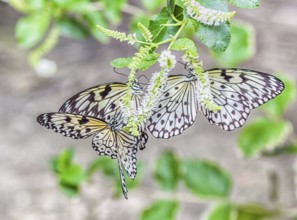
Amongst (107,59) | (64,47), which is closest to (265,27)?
(107,59)

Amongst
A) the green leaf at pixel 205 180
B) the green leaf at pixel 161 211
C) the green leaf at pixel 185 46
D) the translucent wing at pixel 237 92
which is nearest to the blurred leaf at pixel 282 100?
the green leaf at pixel 205 180

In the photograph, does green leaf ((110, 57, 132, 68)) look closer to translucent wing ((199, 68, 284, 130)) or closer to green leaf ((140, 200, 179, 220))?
translucent wing ((199, 68, 284, 130))

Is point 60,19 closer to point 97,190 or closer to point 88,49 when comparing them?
point 97,190

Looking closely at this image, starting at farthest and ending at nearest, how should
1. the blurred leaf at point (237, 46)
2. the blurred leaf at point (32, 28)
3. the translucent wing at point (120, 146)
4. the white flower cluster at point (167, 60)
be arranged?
the blurred leaf at point (237, 46) → the blurred leaf at point (32, 28) → the translucent wing at point (120, 146) → the white flower cluster at point (167, 60)

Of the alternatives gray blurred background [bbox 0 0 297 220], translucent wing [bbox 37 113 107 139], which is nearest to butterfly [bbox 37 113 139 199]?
translucent wing [bbox 37 113 107 139]

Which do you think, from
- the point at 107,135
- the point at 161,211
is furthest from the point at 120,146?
the point at 161,211

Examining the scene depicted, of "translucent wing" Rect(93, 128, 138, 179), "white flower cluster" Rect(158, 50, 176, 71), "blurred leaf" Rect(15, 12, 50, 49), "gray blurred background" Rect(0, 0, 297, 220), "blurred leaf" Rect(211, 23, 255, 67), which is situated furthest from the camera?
"gray blurred background" Rect(0, 0, 297, 220)

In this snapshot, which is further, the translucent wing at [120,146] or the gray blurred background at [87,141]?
the gray blurred background at [87,141]

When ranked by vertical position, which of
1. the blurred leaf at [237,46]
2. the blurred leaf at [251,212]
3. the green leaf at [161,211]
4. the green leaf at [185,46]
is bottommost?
the blurred leaf at [251,212]

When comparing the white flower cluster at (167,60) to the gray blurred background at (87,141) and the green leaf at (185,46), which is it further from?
the gray blurred background at (87,141)
